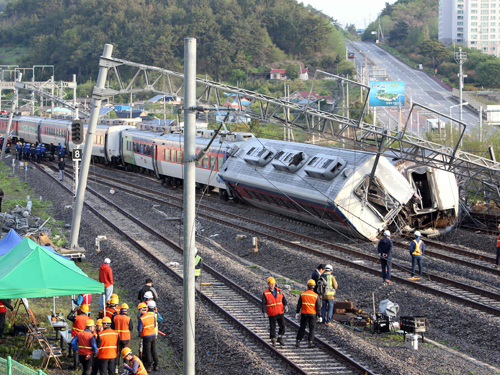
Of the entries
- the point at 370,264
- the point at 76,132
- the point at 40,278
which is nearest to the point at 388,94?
the point at 76,132

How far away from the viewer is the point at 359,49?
16925cm

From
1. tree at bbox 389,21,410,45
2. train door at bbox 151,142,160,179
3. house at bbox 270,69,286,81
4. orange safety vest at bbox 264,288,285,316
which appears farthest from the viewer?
tree at bbox 389,21,410,45

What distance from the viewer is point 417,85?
370ft

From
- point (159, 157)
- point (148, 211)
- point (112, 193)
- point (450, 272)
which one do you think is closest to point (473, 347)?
point (450, 272)

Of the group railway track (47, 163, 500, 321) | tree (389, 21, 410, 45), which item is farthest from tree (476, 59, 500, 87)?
railway track (47, 163, 500, 321)

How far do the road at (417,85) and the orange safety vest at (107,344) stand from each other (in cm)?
6159

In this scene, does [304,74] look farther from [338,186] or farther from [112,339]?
[112,339]

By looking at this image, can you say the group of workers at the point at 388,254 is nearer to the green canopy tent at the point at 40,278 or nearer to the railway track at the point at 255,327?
the railway track at the point at 255,327

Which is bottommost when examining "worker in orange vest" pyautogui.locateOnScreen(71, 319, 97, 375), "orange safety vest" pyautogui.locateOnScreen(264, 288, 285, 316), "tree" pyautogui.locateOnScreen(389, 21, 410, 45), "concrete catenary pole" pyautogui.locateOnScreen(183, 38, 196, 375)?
"worker in orange vest" pyautogui.locateOnScreen(71, 319, 97, 375)

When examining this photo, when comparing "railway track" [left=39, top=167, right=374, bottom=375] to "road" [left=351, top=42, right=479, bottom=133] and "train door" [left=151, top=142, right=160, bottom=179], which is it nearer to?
"train door" [left=151, top=142, right=160, bottom=179]

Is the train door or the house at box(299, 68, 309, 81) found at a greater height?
the house at box(299, 68, 309, 81)

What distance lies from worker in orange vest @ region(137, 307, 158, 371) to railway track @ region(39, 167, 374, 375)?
2.07 metres

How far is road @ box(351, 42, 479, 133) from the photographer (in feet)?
284

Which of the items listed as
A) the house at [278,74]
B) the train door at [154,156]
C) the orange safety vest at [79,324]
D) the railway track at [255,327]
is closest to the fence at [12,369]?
the orange safety vest at [79,324]
